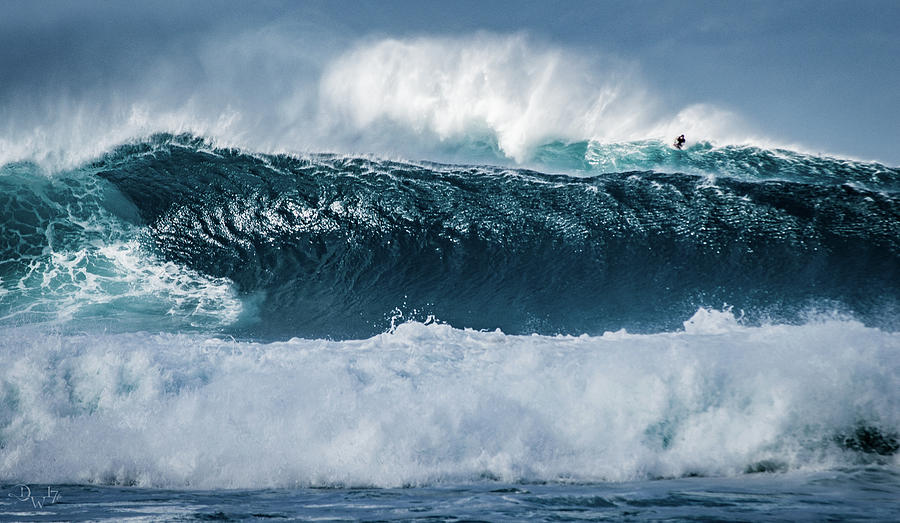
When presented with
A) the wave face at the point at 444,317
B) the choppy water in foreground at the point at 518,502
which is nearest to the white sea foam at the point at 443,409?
the wave face at the point at 444,317

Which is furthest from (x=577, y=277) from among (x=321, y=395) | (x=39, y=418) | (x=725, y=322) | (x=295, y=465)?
(x=39, y=418)

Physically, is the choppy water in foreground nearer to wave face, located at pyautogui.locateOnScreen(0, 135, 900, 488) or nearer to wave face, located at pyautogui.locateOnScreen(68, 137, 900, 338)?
wave face, located at pyautogui.locateOnScreen(0, 135, 900, 488)

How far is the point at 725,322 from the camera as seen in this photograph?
6426 mm

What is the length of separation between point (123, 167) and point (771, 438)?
40.6 ft

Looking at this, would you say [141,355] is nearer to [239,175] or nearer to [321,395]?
[321,395]

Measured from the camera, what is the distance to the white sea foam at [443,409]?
4.50m

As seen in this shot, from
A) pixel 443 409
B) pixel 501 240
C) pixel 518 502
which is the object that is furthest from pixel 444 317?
pixel 518 502

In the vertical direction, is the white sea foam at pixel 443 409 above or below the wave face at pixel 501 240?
below
